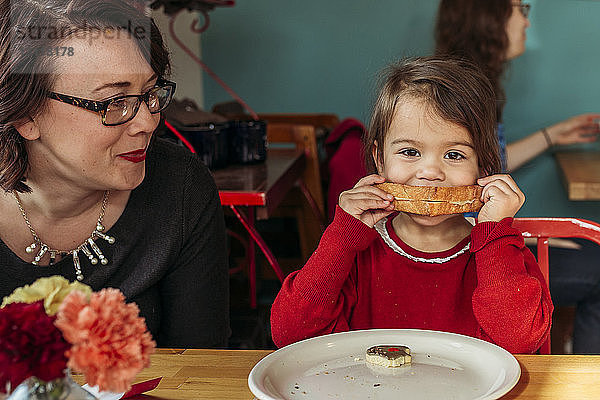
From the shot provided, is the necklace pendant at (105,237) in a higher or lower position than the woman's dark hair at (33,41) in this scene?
lower

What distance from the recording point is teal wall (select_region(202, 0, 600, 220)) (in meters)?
3.30

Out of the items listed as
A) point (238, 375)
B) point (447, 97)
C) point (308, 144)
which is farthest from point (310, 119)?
point (238, 375)

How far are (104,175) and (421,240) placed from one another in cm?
53

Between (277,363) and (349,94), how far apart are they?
8.79ft

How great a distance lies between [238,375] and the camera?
3.06 feet

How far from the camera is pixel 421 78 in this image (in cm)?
134

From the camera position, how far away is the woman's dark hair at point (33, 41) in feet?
3.75

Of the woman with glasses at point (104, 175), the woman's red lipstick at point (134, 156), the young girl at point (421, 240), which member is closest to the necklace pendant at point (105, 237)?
the woman with glasses at point (104, 175)

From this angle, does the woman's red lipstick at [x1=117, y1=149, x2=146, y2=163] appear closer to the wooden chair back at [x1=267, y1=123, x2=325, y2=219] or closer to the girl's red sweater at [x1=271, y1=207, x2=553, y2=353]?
the girl's red sweater at [x1=271, y1=207, x2=553, y2=353]

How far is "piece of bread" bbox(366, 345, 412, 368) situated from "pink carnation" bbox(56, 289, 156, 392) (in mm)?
357

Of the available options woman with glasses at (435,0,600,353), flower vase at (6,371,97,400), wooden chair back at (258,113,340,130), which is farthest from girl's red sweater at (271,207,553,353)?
wooden chair back at (258,113,340,130)

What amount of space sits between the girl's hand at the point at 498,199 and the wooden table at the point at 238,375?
310 mm

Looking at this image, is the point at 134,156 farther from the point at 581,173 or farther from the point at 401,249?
the point at 581,173

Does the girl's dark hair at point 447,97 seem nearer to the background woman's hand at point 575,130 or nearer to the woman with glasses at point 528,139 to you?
the woman with glasses at point 528,139
